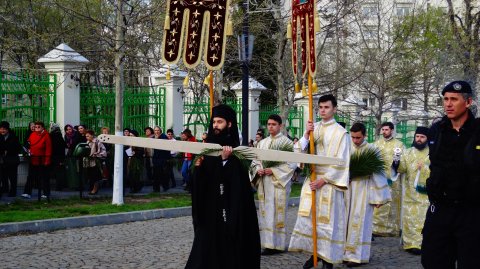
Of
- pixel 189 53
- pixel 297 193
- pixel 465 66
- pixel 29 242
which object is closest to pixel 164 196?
pixel 297 193

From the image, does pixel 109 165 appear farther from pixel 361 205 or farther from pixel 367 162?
pixel 367 162

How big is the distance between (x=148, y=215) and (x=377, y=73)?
1361cm

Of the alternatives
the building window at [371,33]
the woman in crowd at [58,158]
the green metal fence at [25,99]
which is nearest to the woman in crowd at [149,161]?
the woman in crowd at [58,158]

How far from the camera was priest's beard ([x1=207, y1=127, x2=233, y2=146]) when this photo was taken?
25.8ft

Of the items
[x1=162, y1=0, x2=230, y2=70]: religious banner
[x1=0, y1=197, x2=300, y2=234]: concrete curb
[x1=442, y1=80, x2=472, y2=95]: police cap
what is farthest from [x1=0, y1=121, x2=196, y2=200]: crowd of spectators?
[x1=442, y1=80, x2=472, y2=95]: police cap

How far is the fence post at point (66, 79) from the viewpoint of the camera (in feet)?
63.3

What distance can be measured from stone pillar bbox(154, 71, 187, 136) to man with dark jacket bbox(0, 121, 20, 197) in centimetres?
676

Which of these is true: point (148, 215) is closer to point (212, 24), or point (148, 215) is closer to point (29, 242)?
point (29, 242)

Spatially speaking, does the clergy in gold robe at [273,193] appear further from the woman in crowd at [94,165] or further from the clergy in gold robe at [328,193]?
the woman in crowd at [94,165]

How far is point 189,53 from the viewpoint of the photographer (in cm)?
974

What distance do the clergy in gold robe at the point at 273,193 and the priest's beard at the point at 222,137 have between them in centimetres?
298

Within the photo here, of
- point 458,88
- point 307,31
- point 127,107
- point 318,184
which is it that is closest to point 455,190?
point 458,88

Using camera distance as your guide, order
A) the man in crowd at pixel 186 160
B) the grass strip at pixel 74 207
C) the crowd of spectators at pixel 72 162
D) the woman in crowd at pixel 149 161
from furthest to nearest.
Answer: the man in crowd at pixel 186 160, the woman in crowd at pixel 149 161, the crowd of spectators at pixel 72 162, the grass strip at pixel 74 207

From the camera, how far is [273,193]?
11031 millimetres
